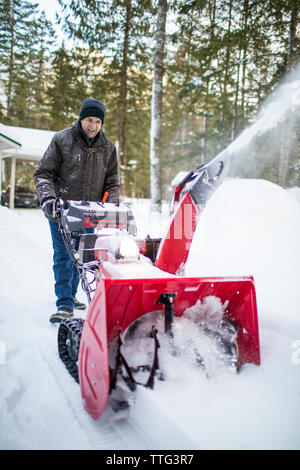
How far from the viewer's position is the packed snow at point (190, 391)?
1.78 metres

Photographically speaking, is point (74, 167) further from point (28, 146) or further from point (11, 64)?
point (11, 64)

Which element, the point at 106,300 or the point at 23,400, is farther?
the point at 23,400

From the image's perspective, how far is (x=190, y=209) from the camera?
11.9 ft

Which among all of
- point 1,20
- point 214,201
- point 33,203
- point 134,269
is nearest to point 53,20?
point 1,20

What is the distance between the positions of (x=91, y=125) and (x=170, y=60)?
1426 cm

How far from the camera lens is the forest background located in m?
12.0

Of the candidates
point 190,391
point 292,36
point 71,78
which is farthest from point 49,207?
point 71,78

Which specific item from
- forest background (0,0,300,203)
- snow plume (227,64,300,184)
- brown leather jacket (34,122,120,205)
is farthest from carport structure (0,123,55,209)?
brown leather jacket (34,122,120,205)

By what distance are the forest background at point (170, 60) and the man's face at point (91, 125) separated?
874cm

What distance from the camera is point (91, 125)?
10.9 ft

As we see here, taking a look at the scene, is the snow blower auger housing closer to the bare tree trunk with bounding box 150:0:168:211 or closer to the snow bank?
the snow bank

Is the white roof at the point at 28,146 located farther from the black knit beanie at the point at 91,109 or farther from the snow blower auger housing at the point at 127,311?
the snow blower auger housing at the point at 127,311
